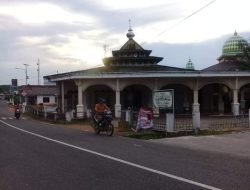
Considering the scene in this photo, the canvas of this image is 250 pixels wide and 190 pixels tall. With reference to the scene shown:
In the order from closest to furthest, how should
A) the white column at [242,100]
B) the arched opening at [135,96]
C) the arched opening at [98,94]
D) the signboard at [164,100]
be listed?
1. the signboard at [164,100]
2. the arched opening at [98,94]
3. the arched opening at [135,96]
4. the white column at [242,100]

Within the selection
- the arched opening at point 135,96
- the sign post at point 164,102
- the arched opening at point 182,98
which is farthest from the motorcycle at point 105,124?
the arched opening at point 182,98

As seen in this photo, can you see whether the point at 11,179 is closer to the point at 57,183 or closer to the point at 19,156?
the point at 57,183

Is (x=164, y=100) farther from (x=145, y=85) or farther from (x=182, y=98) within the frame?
(x=182, y=98)

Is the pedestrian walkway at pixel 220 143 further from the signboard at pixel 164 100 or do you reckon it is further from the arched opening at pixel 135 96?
the arched opening at pixel 135 96

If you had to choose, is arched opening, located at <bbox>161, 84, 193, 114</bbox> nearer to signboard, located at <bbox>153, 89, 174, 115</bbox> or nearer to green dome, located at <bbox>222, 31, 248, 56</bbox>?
green dome, located at <bbox>222, 31, 248, 56</bbox>

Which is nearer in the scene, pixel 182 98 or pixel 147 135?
pixel 147 135

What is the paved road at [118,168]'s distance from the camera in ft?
31.5

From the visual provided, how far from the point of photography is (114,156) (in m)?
14.1

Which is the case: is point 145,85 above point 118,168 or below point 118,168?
above

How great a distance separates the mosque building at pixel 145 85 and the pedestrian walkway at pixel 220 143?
738 inches

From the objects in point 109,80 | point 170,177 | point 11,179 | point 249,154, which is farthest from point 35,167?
point 109,80

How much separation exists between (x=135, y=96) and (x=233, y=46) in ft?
63.4

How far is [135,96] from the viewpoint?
4728cm

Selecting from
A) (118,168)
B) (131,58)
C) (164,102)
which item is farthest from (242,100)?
(118,168)
